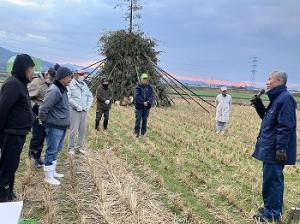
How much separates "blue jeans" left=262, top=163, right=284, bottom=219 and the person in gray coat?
10.6ft

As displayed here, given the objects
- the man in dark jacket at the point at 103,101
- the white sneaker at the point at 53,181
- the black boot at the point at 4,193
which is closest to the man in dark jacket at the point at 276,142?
the white sneaker at the point at 53,181

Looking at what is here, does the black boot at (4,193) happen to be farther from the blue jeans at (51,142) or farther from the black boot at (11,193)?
the blue jeans at (51,142)

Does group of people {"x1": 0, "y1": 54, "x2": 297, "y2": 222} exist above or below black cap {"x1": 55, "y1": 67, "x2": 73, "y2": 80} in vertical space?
below

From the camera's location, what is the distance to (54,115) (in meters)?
6.98

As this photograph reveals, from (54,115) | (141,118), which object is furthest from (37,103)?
(141,118)

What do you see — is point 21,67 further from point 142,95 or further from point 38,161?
point 142,95

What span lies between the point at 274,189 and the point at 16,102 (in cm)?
358

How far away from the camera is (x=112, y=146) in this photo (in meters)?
10.6

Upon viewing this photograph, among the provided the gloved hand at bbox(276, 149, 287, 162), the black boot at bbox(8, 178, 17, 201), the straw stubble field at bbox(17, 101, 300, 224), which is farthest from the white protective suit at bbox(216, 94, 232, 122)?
the black boot at bbox(8, 178, 17, 201)

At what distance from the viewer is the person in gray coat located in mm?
6836

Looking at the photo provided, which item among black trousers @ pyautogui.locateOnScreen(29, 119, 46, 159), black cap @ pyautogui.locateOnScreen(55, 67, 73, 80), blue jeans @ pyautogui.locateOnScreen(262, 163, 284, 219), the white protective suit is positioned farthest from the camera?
the white protective suit

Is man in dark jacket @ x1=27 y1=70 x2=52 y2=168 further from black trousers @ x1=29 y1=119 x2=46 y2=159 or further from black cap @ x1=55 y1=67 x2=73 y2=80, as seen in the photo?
black cap @ x1=55 y1=67 x2=73 y2=80

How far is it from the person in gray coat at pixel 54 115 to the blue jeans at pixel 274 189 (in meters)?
3.22

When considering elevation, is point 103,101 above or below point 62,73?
below
